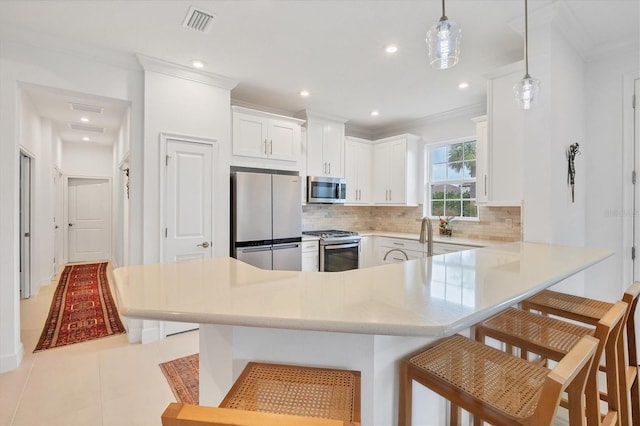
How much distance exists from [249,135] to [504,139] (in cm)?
266

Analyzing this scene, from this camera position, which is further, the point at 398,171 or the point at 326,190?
the point at 398,171

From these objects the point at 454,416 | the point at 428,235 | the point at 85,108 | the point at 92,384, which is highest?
the point at 85,108

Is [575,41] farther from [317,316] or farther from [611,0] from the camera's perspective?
[317,316]

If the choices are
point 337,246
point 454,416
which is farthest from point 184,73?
point 454,416

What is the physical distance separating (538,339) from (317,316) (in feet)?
3.89

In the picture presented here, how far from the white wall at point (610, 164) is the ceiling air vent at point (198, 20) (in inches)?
131

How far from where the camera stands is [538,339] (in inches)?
54.4

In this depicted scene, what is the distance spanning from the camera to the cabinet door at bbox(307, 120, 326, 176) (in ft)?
14.4

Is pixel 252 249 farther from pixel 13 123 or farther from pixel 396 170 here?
pixel 396 170

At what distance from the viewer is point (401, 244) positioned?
438 centimetres

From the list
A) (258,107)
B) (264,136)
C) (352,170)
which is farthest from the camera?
(352,170)

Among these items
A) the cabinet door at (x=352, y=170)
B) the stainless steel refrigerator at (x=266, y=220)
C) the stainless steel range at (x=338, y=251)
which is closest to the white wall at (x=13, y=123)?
the stainless steel refrigerator at (x=266, y=220)

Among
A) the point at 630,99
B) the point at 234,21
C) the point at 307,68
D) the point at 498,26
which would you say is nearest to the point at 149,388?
the point at 234,21

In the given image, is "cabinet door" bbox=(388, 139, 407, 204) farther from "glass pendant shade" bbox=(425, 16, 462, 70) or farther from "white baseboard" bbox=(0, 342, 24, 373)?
"white baseboard" bbox=(0, 342, 24, 373)
